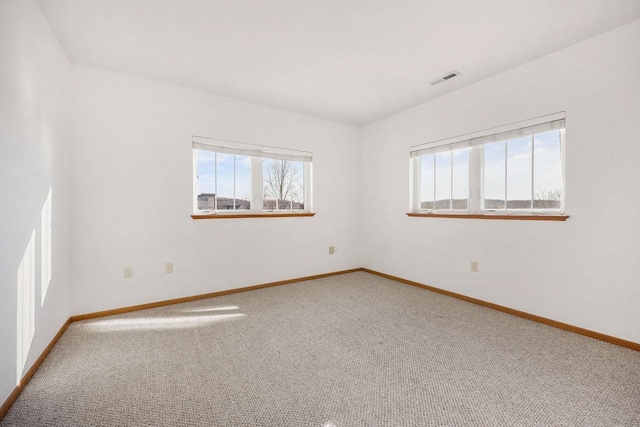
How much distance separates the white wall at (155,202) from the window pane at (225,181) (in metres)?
0.22

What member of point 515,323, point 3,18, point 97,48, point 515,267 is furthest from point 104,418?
point 515,267

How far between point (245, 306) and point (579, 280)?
10.1 feet

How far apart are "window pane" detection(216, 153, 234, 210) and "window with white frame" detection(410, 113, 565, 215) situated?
7.93 feet

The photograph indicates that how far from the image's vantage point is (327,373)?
1.79 m

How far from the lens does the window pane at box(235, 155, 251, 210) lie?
11.8 feet

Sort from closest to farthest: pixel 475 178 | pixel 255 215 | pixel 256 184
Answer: pixel 475 178
pixel 255 215
pixel 256 184

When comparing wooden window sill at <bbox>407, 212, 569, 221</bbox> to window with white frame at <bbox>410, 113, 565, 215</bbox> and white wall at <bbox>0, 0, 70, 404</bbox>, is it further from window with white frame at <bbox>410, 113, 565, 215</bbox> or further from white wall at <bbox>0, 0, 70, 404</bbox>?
white wall at <bbox>0, 0, 70, 404</bbox>

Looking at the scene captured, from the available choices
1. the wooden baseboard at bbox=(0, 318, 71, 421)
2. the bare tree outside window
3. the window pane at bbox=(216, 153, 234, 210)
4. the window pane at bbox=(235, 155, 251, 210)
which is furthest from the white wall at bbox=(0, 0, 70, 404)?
the bare tree outside window

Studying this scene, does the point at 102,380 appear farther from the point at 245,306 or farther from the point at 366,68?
the point at 366,68

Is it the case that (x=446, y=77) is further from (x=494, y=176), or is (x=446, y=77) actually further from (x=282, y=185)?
(x=282, y=185)

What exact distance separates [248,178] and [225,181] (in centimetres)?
31

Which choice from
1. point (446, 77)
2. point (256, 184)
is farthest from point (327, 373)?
point (446, 77)

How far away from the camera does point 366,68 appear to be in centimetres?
274

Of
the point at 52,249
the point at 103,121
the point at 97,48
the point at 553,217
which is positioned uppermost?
the point at 97,48
